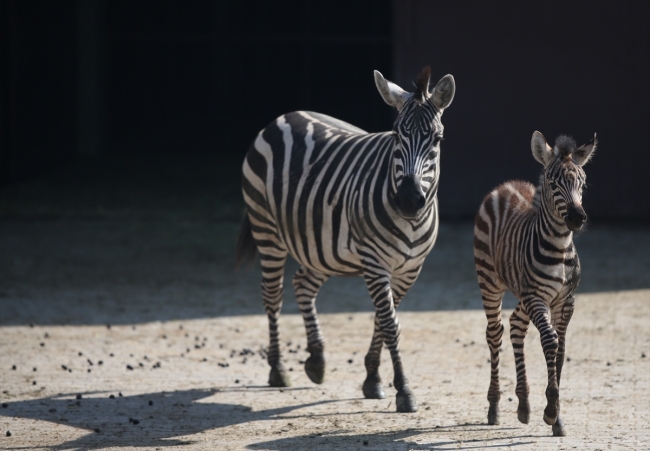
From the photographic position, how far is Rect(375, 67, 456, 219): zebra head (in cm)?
542

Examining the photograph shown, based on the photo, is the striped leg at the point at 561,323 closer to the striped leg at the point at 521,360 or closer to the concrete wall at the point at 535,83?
the striped leg at the point at 521,360

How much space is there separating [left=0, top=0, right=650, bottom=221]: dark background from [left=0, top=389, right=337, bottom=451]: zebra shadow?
6.68m

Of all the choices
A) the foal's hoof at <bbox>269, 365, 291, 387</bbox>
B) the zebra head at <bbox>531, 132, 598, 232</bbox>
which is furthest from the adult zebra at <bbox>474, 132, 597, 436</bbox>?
the foal's hoof at <bbox>269, 365, 291, 387</bbox>

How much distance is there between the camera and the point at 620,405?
18.9 ft

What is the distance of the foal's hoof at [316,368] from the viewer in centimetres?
650

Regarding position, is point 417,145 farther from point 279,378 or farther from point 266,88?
point 266,88

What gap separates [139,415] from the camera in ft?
19.2

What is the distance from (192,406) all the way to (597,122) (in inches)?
310

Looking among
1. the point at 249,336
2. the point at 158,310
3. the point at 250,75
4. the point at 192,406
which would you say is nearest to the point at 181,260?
the point at 158,310

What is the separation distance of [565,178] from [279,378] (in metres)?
2.65

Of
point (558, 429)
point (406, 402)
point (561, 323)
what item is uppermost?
point (561, 323)

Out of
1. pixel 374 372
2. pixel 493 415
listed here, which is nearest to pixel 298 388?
pixel 374 372

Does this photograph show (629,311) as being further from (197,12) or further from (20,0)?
(197,12)

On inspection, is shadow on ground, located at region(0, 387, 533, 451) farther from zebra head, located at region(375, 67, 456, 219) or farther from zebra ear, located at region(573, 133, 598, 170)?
zebra ear, located at region(573, 133, 598, 170)
